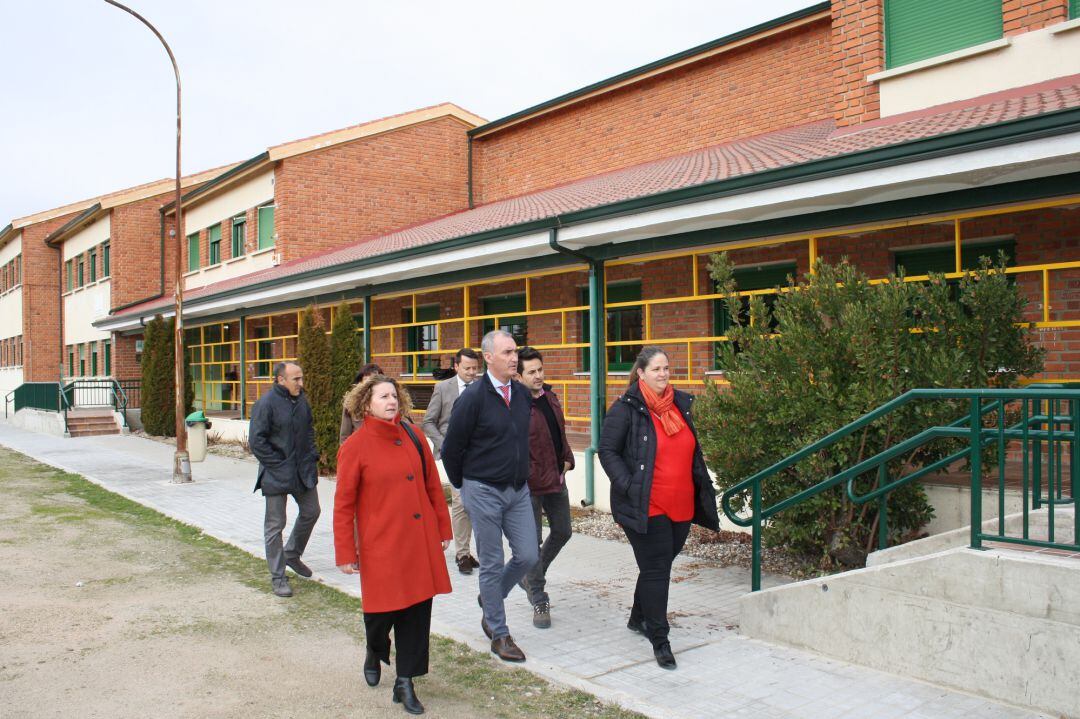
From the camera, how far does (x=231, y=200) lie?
24328 mm

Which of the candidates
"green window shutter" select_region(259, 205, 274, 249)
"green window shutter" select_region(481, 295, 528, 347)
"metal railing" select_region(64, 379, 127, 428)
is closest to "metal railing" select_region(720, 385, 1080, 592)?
"green window shutter" select_region(481, 295, 528, 347)

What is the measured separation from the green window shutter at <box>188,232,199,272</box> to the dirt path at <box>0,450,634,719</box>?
19565 mm

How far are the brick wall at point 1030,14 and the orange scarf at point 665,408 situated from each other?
22.6 ft

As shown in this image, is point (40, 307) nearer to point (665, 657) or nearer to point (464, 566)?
point (464, 566)

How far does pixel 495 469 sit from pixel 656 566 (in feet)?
3.42

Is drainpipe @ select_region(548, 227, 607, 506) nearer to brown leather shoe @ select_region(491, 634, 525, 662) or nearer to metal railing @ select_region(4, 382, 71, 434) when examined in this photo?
brown leather shoe @ select_region(491, 634, 525, 662)

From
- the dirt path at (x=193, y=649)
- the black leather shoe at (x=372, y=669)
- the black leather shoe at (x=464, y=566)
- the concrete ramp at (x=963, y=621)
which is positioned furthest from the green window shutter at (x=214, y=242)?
the concrete ramp at (x=963, y=621)

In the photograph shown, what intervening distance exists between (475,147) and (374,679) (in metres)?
20.0

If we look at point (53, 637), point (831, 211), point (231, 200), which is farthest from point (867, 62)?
point (231, 200)

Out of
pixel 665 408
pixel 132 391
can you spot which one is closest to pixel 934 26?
pixel 665 408

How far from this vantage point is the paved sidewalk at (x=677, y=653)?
166 inches

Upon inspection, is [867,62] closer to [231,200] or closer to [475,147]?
[475,147]

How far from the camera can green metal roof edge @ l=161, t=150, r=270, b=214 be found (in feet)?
70.5

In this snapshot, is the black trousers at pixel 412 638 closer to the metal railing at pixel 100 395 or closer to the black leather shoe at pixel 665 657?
the black leather shoe at pixel 665 657
